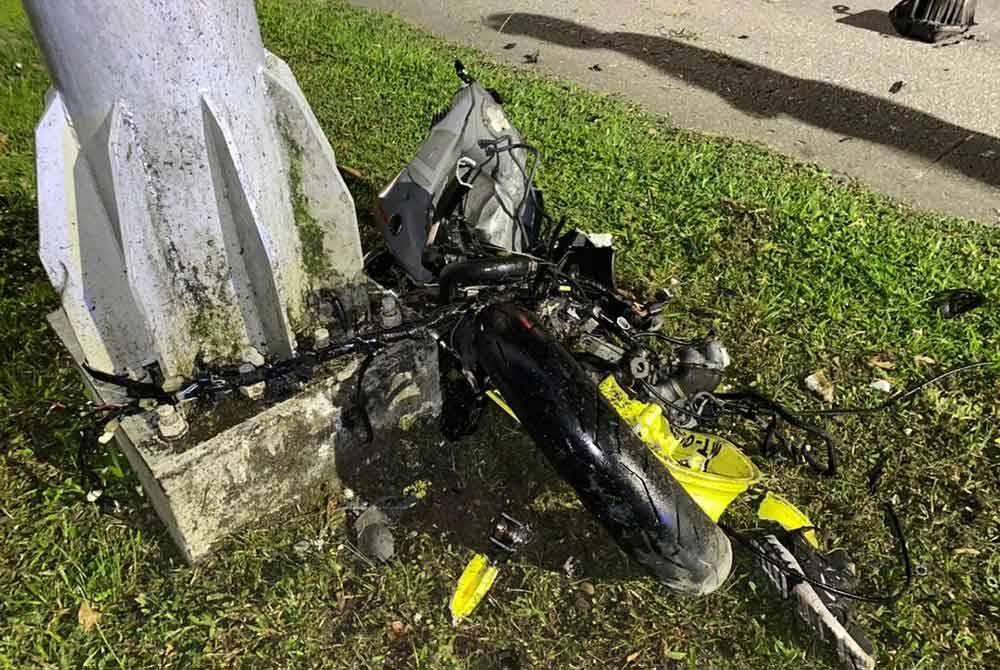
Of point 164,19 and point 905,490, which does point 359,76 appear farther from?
point 905,490

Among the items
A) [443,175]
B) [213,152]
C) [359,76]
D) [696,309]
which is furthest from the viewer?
[359,76]

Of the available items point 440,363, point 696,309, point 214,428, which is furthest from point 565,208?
point 214,428

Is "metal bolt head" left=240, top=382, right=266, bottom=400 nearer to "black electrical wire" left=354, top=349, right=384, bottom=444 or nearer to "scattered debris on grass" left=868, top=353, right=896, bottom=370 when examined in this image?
"black electrical wire" left=354, top=349, right=384, bottom=444

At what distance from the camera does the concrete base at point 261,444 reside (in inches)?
96.7

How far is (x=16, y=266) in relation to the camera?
405 cm

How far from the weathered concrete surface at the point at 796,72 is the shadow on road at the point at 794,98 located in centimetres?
2

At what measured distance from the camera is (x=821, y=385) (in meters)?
3.55

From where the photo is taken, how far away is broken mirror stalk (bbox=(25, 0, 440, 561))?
2.14 m

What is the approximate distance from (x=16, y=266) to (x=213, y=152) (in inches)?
100

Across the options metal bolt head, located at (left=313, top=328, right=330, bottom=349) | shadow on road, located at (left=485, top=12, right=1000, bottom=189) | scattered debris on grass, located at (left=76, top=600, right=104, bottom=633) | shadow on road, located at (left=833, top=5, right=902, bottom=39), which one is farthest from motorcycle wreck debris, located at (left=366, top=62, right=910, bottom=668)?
shadow on road, located at (left=833, top=5, right=902, bottom=39)

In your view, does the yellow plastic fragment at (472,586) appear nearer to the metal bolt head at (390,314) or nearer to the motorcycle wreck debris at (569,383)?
the motorcycle wreck debris at (569,383)

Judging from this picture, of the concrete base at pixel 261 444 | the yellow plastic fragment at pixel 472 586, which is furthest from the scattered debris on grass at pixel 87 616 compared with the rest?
the yellow plastic fragment at pixel 472 586

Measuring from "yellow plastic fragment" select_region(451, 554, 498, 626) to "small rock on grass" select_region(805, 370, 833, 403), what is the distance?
1894 millimetres

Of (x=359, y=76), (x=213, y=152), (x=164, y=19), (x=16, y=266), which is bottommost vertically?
(x=16, y=266)
